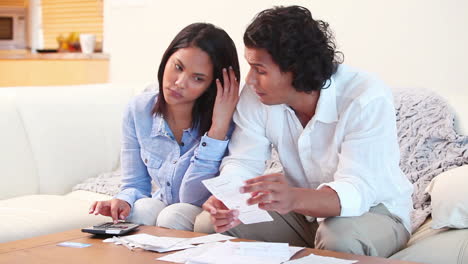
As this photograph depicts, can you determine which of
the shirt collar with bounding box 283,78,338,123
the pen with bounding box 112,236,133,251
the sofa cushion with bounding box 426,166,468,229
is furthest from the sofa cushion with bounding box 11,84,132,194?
the sofa cushion with bounding box 426,166,468,229

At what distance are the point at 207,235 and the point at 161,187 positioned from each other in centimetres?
55

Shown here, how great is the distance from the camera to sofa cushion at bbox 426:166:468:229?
74.8 inches

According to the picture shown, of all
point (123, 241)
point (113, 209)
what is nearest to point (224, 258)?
point (123, 241)

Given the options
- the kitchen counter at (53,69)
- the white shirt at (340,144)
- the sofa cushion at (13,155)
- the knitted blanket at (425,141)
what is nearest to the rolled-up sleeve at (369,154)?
the white shirt at (340,144)

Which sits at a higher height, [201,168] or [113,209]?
[201,168]

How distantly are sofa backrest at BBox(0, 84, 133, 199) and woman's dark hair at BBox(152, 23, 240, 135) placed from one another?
77 cm

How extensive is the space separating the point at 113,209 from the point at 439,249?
3.01 feet

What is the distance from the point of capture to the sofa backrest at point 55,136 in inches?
107

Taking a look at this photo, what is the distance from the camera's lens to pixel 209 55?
7.00ft

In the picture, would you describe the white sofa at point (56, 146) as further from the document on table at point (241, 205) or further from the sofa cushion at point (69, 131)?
the document on table at point (241, 205)

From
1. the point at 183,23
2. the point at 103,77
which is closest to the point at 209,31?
the point at 183,23

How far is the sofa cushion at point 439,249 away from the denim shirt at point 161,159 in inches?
25.3

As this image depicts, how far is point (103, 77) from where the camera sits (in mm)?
4121

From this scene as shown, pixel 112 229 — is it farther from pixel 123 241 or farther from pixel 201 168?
pixel 201 168
